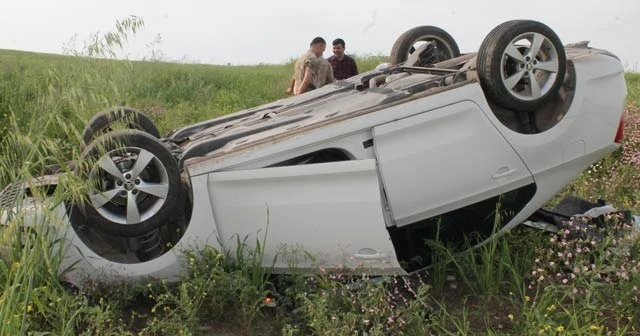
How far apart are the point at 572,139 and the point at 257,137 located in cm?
199

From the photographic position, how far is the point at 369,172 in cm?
348

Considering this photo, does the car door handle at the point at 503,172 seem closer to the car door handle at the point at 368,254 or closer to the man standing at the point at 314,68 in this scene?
the car door handle at the point at 368,254

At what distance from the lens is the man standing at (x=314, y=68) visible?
28.0 ft

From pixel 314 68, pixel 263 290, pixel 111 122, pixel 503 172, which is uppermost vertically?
pixel 314 68

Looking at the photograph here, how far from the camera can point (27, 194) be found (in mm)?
3547

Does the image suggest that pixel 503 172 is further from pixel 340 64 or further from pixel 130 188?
pixel 340 64

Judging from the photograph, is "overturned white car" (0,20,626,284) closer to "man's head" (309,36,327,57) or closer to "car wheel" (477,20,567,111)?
"car wheel" (477,20,567,111)

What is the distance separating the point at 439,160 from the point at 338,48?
18.3 ft

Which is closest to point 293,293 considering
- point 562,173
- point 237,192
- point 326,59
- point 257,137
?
point 237,192

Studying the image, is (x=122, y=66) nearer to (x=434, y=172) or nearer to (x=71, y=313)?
(x=71, y=313)

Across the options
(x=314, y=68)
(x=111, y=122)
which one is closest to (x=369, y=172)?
(x=111, y=122)

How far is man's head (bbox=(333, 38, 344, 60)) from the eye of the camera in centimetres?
902

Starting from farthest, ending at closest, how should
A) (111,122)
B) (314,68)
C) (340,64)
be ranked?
(340,64) → (314,68) → (111,122)

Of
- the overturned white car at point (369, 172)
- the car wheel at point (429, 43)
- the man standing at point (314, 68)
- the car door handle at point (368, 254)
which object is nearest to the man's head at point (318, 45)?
the man standing at point (314, 68)
